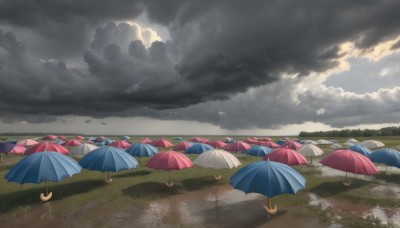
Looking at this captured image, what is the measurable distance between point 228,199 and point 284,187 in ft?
20.9

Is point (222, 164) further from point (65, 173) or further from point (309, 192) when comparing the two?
point (65, 173)

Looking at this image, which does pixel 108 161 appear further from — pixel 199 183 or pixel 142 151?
pixel 199 183

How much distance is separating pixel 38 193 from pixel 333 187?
2255cm

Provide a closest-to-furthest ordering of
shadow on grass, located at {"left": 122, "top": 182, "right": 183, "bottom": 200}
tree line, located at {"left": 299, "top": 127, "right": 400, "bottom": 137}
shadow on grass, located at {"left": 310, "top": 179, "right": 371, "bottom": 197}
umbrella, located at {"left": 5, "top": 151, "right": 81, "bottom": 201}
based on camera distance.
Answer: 1. umbrella, located at {"left": 5, "top": 151, "right": 81, "bottom": 201}
2. shadow on grass, located at {"left": 122, "top": 182, "right": 183, "bottom": 200}
3. shadow on grass, located at {"left": 310, "top": 179, "right": 371, "bottom": 197}
4. tree line, located at {"left": 299, "top": 127, "right": 400, "bottom": 137}

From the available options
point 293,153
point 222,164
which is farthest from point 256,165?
point 293,153

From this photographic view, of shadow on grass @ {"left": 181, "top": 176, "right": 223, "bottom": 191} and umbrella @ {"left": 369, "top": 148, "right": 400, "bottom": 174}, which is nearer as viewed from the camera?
shadow on grass @ {"left": 181, "top": 176, "right": 223, "bottom": 191}

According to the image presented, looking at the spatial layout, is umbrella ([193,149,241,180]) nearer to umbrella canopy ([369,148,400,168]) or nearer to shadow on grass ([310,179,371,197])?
shadow on grass ([310,179,371,197])

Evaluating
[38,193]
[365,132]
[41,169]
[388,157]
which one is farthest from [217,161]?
[365,132]

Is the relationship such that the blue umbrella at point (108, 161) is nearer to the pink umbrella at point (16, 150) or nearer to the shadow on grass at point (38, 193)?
the shadow on grass at point (38, 193)

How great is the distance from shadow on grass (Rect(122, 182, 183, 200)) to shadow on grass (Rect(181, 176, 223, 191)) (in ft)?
2.88

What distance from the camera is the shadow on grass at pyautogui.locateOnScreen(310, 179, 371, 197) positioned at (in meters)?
19.9

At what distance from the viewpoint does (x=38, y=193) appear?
61.2ft

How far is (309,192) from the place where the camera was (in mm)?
19891

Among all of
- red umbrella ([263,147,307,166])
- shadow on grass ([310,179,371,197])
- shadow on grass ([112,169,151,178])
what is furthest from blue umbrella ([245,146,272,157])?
shadow on grass ([112,169,151,178])
